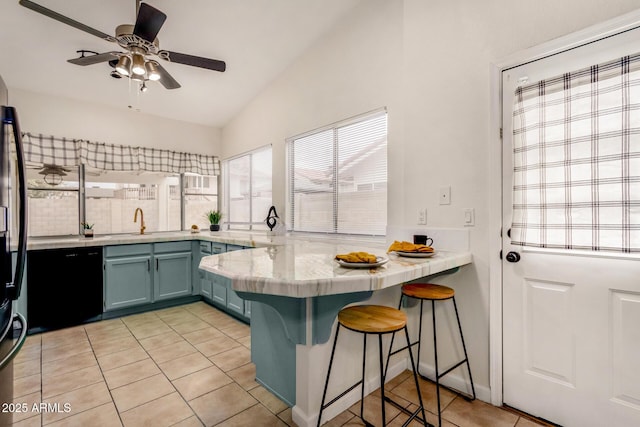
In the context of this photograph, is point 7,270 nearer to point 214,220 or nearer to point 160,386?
point 160,386

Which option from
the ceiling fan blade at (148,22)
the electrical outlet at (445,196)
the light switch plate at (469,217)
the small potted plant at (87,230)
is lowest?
the small potted plant at (87,230)

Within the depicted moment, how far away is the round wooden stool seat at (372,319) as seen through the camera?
4.47 feet

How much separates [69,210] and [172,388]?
2.92 m

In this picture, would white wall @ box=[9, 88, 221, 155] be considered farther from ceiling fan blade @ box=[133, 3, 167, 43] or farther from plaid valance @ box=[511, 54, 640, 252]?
plaid valance @ box=[511, 54, 640, 252]

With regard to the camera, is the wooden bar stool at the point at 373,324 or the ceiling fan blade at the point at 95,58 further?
the ceiling fan blade at the point at 95,58

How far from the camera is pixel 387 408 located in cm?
182

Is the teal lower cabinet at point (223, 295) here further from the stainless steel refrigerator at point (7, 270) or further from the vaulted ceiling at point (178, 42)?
the vaulted ceiling at point (178, 42)

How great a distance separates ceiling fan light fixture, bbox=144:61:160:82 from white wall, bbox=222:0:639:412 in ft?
5.24

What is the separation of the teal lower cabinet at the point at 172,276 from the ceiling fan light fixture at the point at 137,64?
87.1 inches

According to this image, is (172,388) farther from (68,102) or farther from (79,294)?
(68,102)

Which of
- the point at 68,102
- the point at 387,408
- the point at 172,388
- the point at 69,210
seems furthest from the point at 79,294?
the point at 387,408

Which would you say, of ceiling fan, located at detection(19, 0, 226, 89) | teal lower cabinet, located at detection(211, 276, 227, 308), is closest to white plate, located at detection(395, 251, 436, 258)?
ceiling fan, located at detection(19, 0, 226, 89)

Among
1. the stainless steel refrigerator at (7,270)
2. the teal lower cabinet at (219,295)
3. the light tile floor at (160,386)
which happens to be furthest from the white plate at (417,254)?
the teal lower cabinet at (219,295)

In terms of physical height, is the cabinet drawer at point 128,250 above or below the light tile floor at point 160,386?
above
